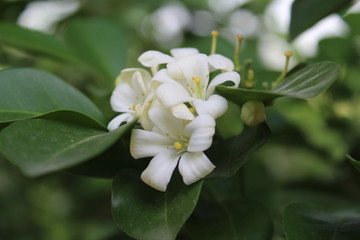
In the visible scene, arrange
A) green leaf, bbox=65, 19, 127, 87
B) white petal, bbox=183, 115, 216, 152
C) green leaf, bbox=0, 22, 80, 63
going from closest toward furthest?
white petal, bbox=183, 115, 216, 152, green leaf, bbox=0, 22, 80, 63, green leaf, bbox=65, 19, 127, 87

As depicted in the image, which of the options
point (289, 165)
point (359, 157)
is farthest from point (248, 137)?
point (289, 165)

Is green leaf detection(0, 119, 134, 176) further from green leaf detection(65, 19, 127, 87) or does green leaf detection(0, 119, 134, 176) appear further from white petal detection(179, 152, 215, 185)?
green leaf detection(65, 19, 127, 87)

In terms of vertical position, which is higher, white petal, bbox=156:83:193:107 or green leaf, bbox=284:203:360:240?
white petal, bbox=156:83:193:107

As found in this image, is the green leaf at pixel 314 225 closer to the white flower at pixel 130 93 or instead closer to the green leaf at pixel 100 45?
the white flower at pixel 130 93

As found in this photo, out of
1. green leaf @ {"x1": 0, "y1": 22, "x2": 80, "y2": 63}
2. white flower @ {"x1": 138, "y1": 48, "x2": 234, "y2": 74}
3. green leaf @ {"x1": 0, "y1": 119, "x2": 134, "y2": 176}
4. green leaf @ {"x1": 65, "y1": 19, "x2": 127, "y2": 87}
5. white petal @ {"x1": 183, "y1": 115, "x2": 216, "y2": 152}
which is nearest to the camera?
green leaf @ {"x1": 0, "y1": 119, "x2": 134, "y2": 176}

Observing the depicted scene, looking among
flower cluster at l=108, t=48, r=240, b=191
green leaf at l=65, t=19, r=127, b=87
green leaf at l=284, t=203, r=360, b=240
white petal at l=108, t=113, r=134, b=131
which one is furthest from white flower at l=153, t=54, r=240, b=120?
green leaf at l=65, t=19, r=127, b=87

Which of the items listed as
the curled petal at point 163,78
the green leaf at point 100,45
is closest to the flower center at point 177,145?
the curled petal at point 163,78
